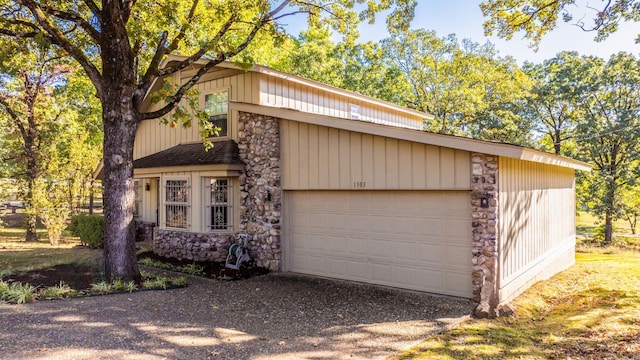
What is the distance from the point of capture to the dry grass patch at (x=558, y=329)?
16.4ft

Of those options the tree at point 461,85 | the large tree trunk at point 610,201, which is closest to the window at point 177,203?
the tree at point 461,85

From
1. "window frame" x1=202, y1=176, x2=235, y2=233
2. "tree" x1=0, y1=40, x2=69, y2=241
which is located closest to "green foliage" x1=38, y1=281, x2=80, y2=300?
"window frame" x1=202, y1=176, x2=235, y2=233

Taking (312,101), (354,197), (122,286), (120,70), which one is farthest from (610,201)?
(120,70)

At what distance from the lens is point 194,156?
10938mm

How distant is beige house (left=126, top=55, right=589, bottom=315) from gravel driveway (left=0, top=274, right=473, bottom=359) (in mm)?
752

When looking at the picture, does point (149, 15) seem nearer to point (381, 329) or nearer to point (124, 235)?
Result: point (124, 235)

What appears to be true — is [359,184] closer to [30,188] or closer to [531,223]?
[531,223]

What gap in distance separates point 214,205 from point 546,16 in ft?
30.4

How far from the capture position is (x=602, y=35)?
29.2 ft

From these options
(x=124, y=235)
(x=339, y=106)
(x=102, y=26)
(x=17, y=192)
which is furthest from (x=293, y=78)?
(x=17, y=192)

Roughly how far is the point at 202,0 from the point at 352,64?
13692 mm

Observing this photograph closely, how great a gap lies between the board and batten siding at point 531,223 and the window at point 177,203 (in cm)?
775

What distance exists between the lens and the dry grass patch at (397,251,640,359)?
16.4ft

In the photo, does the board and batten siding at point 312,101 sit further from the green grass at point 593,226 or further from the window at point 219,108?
the green grass at point 593,226
